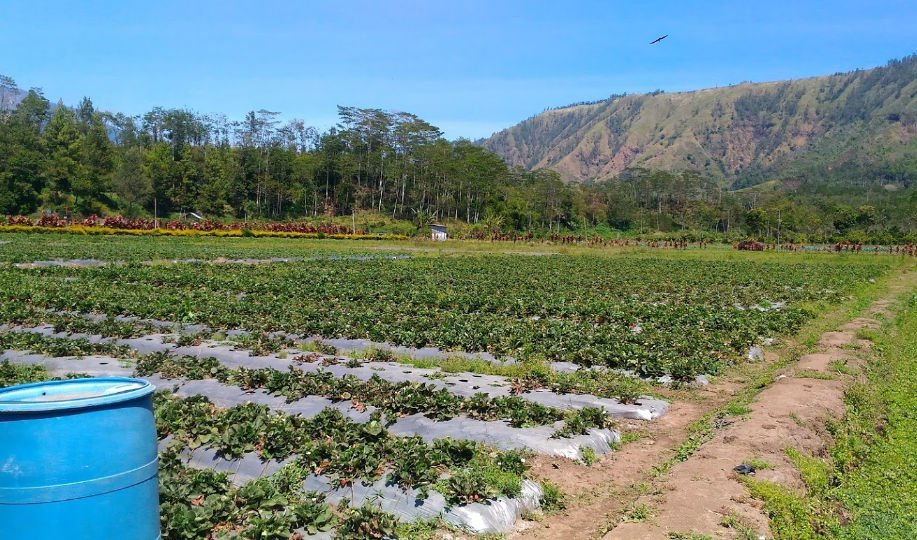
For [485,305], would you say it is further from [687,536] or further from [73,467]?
[73,467]

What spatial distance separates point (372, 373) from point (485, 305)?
7.89 m

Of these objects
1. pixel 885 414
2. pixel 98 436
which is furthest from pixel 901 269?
pixel 98 436

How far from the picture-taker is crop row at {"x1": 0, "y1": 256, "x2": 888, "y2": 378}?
12.1m

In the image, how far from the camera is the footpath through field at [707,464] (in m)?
5.22

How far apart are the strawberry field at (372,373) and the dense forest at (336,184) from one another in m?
59.8

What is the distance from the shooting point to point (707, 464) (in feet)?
21.1

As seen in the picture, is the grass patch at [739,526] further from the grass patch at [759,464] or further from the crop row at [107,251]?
the crop row at [107,251]

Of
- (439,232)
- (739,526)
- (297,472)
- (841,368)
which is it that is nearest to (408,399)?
(297,472)

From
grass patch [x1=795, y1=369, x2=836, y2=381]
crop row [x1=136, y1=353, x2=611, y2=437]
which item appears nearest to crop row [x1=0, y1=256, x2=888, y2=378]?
grass patch [x1=795, y1=369, x2=836, y2=381]

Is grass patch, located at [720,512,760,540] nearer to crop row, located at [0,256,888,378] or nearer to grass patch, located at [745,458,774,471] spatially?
grass patch, located at [745,458,774,471]

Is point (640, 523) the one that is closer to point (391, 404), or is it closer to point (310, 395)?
point (391, 404)

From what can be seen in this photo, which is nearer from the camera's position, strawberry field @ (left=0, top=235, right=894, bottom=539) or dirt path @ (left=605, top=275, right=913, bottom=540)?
dirt path @ (left=605, top=275, right=913, bottom=540)

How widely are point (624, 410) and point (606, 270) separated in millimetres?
24774

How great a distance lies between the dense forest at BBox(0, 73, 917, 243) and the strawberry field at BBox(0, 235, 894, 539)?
59.8 m
